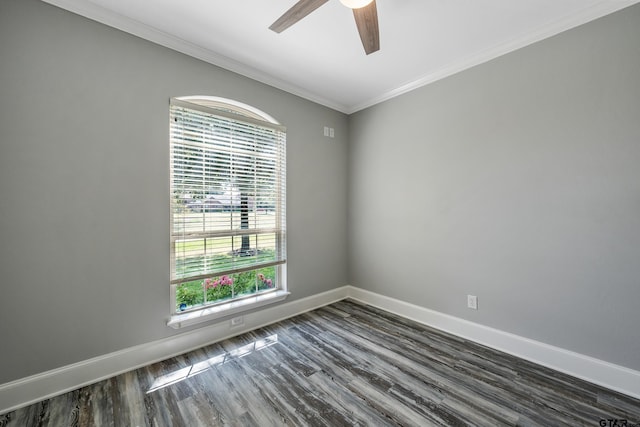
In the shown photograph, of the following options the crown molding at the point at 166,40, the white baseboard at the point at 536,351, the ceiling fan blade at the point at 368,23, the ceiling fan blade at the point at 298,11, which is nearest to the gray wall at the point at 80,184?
the crown molding at the point at 166,40

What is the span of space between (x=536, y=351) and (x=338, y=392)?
173 centimetres

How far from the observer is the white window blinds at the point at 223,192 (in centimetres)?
231

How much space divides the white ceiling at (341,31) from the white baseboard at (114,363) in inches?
101

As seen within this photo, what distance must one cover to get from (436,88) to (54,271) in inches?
147

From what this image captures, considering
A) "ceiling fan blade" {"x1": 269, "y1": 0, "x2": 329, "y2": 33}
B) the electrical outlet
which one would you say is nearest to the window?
"ceiling fan blade" {"x1": 269, "y1": 0, "x2": 329, "y2": 33}

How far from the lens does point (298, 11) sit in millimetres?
1558

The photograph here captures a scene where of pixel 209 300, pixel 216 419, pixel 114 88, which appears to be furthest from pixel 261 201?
pixel 216 419

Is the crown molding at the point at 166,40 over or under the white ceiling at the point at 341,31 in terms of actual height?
under

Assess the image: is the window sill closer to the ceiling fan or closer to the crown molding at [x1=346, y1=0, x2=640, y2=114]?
the ceiling fan

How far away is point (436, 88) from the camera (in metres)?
2.79

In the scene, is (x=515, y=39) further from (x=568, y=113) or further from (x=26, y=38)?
(x=26, y=38)

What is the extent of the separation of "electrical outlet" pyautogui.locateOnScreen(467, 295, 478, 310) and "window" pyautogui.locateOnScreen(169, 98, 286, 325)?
199 centimetres

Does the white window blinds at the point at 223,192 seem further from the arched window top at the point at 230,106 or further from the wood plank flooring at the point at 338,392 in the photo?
the wood plank flooring at the point at 338,392

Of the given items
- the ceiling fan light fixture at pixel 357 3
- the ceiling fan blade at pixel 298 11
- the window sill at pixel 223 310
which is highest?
the ceiling fan blade at pixel 298 11
